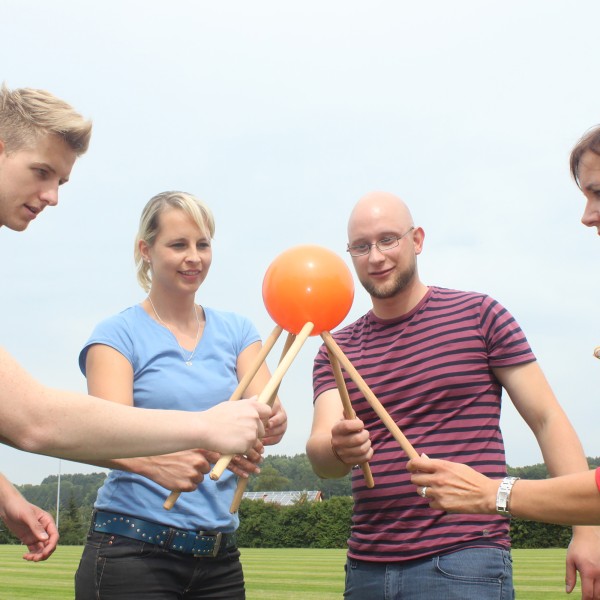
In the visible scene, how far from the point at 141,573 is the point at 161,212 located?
5.91 ft

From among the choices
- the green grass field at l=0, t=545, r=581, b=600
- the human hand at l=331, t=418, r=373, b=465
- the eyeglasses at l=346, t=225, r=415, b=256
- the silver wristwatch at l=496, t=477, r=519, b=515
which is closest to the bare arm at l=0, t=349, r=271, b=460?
the human hand at l=331, t=418, r=373, b=465

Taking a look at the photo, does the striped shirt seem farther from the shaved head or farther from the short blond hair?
the short blond hair

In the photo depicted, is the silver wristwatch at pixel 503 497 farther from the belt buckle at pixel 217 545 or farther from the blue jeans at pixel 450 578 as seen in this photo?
the belt buckle at pixel 217 545

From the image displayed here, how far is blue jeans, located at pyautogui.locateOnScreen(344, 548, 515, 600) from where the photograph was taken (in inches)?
159

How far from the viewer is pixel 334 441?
407 centimetres

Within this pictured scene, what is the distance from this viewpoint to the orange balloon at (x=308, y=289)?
149 inches

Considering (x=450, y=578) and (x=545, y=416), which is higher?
(x=545, y=416)

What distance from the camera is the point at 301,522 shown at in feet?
163

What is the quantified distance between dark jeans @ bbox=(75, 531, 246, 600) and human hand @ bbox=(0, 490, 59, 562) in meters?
0.19

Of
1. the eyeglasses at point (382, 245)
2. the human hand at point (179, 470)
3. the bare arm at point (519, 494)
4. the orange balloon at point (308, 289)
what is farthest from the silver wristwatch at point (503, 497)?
the eyeglasses at point (382, 245)

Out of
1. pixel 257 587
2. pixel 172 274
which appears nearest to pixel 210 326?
pixel 172 274

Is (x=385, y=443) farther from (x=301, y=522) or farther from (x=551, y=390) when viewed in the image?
(x=301, y=522)

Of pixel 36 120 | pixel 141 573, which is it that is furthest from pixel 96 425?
pixel 36 120

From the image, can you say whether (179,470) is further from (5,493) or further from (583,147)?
(583,147)
